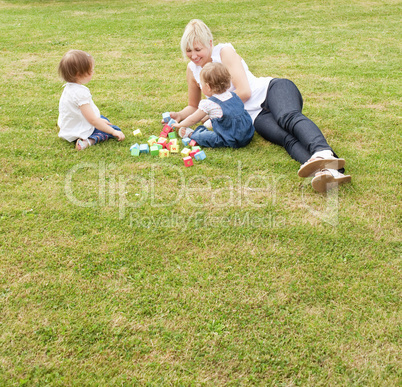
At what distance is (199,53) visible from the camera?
454 centimetres

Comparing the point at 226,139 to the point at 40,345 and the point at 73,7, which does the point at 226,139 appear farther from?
the point at 73,7

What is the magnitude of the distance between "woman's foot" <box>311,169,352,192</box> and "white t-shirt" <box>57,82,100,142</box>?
8.70 feet

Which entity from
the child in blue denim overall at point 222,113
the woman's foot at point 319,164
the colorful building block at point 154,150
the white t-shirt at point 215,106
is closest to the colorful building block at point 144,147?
the colorful building block at point 154,150

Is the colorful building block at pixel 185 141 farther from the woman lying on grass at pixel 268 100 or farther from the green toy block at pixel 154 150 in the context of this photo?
the woman lying on grass at pixel 268 100

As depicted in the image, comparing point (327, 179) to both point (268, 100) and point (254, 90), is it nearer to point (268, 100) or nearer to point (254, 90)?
point (268, 100)

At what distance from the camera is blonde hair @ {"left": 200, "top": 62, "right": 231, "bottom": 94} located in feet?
13.7

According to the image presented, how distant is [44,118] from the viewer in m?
5.36

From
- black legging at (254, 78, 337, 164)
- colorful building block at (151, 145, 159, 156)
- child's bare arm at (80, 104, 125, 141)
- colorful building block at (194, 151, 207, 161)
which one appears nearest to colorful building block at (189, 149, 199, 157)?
colorful building block at (194, 151, 207, 161)

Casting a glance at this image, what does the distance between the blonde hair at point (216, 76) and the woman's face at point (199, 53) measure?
41 centimetres

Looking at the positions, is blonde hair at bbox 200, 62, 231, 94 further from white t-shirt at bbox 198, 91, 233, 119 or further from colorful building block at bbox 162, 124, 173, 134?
colorful building block at bbox 162, 124, 173, 134

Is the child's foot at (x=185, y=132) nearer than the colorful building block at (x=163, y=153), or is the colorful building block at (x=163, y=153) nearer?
the colorful building block at (x=163, y=153)

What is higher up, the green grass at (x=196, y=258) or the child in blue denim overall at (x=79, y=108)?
the child in blue denim overall at (x=79, y=108)

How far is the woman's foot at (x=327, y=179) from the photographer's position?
3538mm

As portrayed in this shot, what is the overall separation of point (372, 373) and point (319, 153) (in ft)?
6.76
